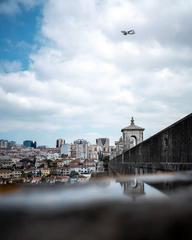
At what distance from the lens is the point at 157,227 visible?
30.2 inches

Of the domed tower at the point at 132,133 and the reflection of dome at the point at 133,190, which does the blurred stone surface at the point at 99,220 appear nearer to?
the reflection of dome at the point at 133,190

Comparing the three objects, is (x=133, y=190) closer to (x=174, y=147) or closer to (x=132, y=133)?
(x=174, y=147)

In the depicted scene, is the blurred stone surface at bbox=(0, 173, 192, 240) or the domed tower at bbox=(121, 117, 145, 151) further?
the domed tower at bbox=(121, 117, 145, 151)

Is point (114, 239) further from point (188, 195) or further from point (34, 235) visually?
point (188, 195)

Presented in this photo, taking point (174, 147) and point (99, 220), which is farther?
point (174, 147)

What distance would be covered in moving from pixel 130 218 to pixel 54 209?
0.83 feet

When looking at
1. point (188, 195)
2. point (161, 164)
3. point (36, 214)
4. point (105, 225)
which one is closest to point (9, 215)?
point (36, 214)

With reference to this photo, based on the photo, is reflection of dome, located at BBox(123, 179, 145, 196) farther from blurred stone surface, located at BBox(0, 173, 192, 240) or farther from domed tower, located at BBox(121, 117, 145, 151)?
domed tower, located at BBox(121, 117, 145, 151)

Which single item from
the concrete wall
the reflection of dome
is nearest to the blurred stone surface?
the reflection of dome

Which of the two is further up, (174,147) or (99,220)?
(174,147)

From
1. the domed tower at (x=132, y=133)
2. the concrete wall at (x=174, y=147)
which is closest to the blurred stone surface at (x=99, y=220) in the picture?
the concrete wall at (x=174, y=147)

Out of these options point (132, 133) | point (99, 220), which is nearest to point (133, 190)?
point (99, 220)

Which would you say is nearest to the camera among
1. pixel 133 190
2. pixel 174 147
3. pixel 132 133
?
pixel 133 190

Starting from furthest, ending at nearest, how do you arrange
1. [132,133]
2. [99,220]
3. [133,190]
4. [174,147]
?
[132,133] → [174,147] → [133,190] → [99,220]
